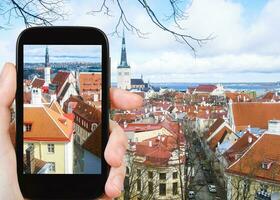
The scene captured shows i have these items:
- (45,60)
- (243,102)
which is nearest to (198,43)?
(243,102)

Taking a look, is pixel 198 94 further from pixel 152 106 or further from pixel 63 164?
pixel 63 164

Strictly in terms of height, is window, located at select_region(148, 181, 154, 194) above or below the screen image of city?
below

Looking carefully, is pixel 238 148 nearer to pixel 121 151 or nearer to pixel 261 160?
pixel 261 160

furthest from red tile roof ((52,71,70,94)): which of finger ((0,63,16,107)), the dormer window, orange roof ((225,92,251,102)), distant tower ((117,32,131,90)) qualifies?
the dormer window

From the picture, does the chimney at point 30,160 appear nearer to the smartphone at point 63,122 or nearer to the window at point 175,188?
the smartphone at point 63,122

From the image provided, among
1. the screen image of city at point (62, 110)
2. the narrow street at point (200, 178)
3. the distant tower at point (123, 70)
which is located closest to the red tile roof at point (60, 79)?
the screen image of city at point (62, 110)

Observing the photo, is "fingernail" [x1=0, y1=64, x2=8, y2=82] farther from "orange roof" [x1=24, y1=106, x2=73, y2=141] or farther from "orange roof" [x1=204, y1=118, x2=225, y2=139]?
"orange roof" [x1=204, y1=118, x2=225, y2=139]

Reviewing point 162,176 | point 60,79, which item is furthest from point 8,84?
point 162,176
